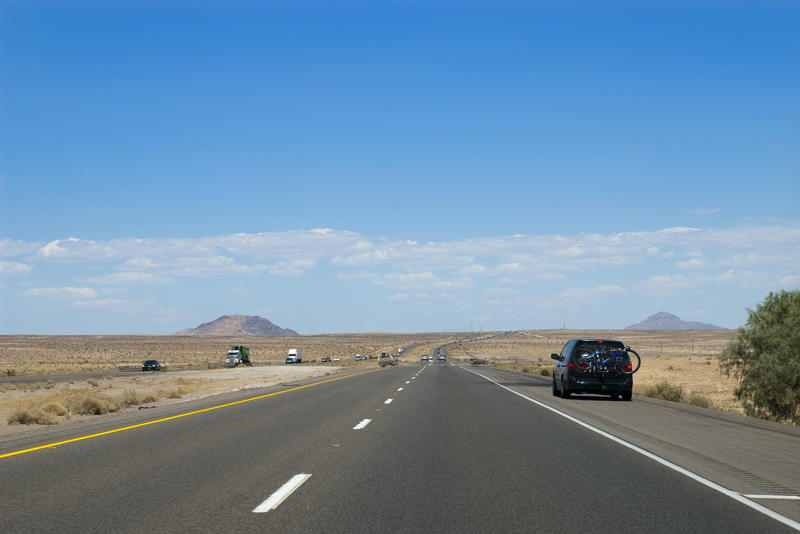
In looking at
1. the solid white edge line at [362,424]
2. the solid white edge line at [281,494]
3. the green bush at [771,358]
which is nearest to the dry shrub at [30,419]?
the solid white edge line at [362,424]

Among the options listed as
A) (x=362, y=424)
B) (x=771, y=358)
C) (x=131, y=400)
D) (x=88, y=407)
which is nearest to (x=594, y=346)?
(x=771, y=358)

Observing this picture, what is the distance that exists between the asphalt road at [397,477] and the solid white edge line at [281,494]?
56 millimetres

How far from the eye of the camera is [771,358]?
22.9m

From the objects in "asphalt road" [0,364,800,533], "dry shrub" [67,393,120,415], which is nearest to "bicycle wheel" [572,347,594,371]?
"asphalt road" [0,364,800,533]

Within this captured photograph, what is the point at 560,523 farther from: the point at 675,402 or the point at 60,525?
the point at 675,402

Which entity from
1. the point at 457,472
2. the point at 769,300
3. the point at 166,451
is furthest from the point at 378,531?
the point at 769,300

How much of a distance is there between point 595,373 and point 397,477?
599 inches

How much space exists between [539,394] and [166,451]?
17.2m

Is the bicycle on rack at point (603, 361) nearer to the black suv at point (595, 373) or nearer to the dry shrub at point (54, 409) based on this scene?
the black suv at point (595, 373)

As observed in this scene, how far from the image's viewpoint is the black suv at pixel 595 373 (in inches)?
901

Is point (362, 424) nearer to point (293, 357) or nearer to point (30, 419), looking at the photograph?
point (30, 419)

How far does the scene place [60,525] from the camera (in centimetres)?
645

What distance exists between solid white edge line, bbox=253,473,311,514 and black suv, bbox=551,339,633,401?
1498 centimetres

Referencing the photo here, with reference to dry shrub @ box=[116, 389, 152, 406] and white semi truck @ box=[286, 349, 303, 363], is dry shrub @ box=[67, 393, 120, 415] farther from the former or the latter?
white semi truck @ box=[286, 349, 303, 363]
